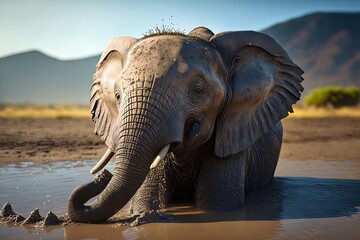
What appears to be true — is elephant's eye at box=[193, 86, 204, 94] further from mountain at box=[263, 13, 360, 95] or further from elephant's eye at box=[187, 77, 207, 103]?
mountain at box=[263, 13, 360, 95]

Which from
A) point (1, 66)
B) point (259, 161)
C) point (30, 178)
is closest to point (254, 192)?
point (259, 161)

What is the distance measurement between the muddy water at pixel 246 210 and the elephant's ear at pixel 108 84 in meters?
1.06

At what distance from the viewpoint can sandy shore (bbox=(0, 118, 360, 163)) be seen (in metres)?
11.1

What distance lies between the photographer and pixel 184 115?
460 centimetres

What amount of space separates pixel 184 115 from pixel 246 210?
4.94ft

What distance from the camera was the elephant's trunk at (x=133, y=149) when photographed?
4172 mm

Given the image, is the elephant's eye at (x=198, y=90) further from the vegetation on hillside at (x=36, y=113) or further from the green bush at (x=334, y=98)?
the green bush at (x=334, y=98)

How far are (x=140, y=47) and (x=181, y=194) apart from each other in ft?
6.44

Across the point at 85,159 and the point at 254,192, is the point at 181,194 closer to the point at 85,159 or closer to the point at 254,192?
the point at 254,192

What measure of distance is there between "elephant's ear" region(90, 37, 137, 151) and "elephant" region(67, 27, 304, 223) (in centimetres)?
1

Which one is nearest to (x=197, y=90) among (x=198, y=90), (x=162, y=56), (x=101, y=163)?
(x=198, y=90)

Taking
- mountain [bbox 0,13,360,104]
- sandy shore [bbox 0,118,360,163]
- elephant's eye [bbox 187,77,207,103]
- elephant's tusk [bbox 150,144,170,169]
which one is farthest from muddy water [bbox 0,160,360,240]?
mountain [bbox 0,13,360,104]

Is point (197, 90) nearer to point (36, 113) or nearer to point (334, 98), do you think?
point (36, 113)

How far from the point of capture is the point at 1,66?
177 meters
